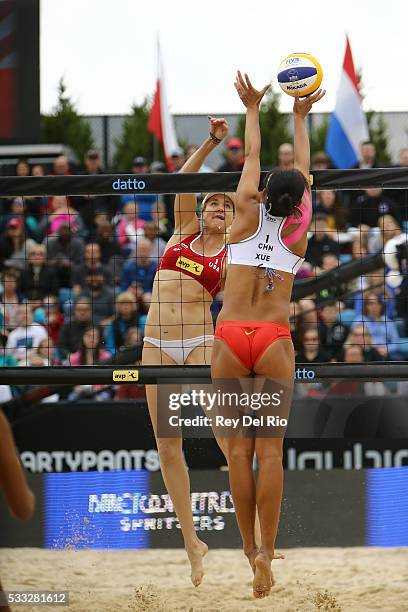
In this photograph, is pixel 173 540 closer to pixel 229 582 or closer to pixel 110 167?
pixel 229 582

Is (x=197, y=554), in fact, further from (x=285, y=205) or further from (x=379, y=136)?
(x=379, y=136)

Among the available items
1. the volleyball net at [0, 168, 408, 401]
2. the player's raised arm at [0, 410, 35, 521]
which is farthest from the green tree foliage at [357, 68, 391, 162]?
the player's raised arm at [0, 410, 35, 521]

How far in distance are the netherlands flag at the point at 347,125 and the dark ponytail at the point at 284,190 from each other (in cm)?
686

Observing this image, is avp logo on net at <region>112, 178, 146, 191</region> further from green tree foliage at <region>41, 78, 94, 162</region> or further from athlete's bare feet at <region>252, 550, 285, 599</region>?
green tree foliage at <region>41, 78, 94, 162</region>

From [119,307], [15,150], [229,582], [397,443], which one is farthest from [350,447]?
[15,150]

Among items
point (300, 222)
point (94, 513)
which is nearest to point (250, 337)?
point (300, 222)

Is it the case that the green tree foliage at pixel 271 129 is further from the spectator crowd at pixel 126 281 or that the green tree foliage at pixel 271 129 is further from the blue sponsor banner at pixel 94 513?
the blue sponsor banner at pixel 94 513

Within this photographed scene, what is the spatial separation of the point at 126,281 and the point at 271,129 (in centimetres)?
558

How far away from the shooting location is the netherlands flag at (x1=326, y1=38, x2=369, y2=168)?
11594 millimetres

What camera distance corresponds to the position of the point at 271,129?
14.3m

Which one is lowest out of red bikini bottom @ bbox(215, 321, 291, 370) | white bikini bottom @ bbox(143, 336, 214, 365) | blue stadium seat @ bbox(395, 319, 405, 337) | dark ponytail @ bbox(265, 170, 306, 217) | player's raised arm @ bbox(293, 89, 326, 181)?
blue stadium seat @ bbox(395, 319, 405, 337)

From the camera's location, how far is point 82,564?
5.58 metres

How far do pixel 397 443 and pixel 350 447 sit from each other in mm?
340

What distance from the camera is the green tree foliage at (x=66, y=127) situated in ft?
48.5
